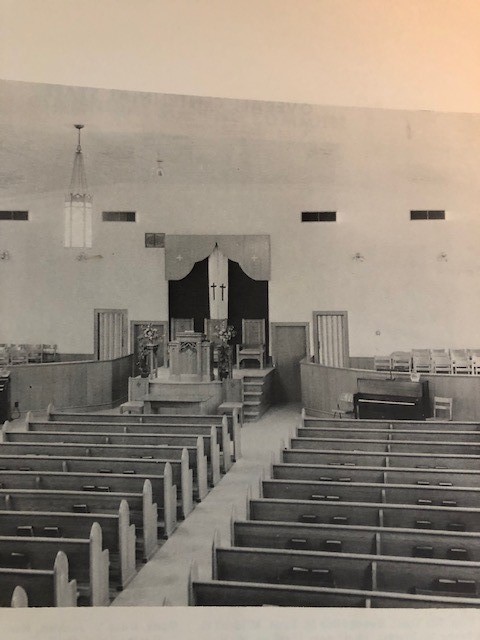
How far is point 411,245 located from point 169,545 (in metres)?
9.92

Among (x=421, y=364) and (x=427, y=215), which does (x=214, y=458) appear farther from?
(x=427, y=215)

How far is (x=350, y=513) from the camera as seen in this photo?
4.85m

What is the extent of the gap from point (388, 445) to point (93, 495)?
3429mm

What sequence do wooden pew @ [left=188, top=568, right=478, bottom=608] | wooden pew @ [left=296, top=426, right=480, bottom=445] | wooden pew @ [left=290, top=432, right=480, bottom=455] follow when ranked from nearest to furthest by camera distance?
wooden pew @ [left=188, top=568, right=478, bottom=608]
wooden pew @ [left=290, top=432, right=480, bottom=455]
wooden pew @ [left=296, top=426, right=480, bottom=445]

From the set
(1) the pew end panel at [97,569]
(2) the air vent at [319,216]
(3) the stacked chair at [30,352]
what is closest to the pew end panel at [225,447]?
(1) the pew end panel at [97,569]

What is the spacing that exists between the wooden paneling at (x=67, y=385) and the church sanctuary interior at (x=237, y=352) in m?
0.04

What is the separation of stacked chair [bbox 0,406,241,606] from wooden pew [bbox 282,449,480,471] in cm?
125

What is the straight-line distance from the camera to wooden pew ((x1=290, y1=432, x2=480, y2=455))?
655cm

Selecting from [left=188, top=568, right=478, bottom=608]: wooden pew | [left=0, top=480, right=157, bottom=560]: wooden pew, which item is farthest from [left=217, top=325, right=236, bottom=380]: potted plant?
[left=188, top=568, right=478, bottom=608]: wooden pew

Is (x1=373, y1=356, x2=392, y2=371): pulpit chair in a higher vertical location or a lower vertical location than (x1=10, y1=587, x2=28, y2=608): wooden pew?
higher

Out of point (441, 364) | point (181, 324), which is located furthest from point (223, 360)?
point (441, 364)

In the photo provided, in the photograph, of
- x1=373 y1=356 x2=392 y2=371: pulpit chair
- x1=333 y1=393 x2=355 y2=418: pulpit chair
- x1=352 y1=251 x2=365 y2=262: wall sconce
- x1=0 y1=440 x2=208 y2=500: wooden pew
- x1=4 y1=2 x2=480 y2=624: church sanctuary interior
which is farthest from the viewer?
x1=352 y1=251 x2=365 y2=262: wall sconce

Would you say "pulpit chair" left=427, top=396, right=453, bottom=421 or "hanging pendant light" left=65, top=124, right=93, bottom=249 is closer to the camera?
"pulpit chair" left=427, top=396, right=453, bottom=421

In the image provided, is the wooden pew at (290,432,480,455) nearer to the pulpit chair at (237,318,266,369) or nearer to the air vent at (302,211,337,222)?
the pulpit chair at (237,318,266,369)
